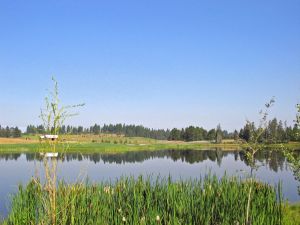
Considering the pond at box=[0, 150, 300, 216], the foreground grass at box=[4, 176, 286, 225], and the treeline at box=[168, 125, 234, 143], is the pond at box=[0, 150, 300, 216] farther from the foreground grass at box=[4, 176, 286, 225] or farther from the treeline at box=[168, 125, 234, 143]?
the treeline at box=[168, 125, 234, 143]

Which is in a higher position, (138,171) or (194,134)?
(194,134)

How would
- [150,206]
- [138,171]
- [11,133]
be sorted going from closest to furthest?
[150,206] → [138,171] → [11,133]

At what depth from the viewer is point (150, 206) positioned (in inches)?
346

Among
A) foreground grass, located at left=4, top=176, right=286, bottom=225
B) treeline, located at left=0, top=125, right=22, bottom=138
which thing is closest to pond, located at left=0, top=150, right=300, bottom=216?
foreground grass, located at left=4, top=176, right=286, bottom=225

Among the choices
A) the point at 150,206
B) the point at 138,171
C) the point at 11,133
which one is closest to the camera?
the point at 150,206

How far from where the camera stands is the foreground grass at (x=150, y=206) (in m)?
8.67

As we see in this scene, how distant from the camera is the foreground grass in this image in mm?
8672

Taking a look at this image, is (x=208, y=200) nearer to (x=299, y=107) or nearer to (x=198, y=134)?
(x=299, y=107)

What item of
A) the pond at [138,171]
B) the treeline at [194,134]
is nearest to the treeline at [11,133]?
the treeline at [194,134]

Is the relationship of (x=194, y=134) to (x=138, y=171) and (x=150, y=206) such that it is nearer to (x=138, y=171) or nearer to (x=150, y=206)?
(x=138, y=171)

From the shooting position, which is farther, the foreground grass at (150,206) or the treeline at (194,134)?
the treeline at (194,134)

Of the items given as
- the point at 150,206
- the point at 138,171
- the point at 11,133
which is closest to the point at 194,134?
the point at 11,133

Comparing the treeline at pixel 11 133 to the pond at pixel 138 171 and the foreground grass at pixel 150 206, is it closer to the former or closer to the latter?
the pond at pixel 138 171

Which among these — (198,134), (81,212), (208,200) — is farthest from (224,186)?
(198,134)
